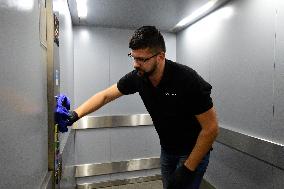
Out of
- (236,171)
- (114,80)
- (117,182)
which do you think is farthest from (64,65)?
(117,182)

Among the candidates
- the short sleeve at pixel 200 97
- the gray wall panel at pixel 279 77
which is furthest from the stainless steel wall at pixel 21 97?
the gray wall panel at pixel 279 77

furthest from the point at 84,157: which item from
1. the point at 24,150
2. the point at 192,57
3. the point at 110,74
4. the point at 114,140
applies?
the point at 24,150

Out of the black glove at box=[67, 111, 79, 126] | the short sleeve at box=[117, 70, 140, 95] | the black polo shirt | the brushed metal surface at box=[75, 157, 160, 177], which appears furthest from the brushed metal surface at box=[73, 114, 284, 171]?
the black glove at box=[67, 111, 79, 126]

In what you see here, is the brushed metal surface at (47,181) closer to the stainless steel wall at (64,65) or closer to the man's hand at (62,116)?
the man's hand at (62,116)

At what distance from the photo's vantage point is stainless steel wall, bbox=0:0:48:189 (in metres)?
0.69

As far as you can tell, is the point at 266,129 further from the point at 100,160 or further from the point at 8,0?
the point at 100,160

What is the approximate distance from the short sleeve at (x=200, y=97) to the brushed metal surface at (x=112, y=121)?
2.10 m

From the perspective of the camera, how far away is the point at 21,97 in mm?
862

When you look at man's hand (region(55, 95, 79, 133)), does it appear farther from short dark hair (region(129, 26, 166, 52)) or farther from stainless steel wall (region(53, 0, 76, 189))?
short dark hair (region(129, 26, 166, 52))

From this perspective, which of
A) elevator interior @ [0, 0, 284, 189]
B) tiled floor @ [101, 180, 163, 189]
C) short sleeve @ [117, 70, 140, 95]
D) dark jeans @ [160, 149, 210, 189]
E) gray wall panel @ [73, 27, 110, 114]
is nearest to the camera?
elevator interior @ [0, 0, 284, 189]

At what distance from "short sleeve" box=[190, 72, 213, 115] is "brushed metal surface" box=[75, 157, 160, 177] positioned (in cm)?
230

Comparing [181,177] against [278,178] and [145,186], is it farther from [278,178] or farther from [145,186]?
[145,186]

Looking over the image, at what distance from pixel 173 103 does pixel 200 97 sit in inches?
8.4

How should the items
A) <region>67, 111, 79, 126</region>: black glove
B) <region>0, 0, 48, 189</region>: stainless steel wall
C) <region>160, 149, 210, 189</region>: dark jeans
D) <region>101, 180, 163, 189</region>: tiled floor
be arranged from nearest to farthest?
<region>0, 0, 48, 189</region>: stainless steel wall, <region>67, 111, 79, 126</region>: black glove, <region>160, 149, 210, 189</region>: dark jeans, <region>101, 180, 163, 189</region>: tiled floor
